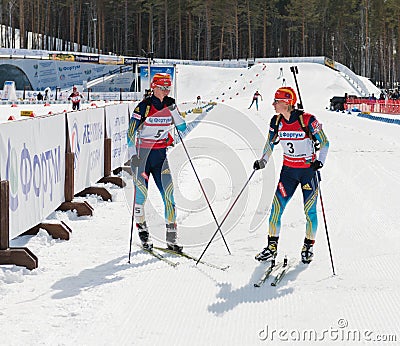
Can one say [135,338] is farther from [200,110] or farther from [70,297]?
[200,110]

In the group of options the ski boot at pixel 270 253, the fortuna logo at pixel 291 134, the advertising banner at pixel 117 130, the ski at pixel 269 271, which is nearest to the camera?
the ski at pixel 269 271

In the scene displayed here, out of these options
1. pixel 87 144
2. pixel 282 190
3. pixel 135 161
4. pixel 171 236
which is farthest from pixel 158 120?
pixel 87 144

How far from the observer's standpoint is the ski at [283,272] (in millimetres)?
5777

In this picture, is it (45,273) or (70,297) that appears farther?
(45,273)

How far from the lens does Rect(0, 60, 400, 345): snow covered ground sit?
14.9 ft

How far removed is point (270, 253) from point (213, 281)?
0.79 m

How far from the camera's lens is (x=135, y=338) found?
4.43m

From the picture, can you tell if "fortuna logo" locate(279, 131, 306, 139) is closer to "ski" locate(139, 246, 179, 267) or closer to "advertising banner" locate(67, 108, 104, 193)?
"ski" locate(139, 246, 179, 267)

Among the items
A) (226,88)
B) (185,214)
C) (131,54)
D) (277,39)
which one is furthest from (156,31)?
(185,214)

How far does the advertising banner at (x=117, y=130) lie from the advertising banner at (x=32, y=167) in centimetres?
360

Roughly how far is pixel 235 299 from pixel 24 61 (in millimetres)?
52270

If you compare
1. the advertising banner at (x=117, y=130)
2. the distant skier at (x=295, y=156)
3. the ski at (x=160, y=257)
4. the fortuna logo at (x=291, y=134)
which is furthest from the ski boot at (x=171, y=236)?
the advertising banner at (x=117, y=130)

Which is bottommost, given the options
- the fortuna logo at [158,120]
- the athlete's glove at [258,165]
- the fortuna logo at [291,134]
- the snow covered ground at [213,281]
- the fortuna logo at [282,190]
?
the snow covered ground at [213,281]

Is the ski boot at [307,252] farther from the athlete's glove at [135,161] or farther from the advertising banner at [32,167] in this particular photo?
the advertising banner at [32,167]
